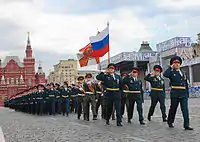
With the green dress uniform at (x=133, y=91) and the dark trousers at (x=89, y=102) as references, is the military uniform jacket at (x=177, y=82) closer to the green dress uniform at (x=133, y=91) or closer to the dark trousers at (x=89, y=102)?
the green dress uniform at (x=133, y=91)

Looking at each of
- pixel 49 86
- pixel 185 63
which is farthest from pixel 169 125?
pixel 185 63

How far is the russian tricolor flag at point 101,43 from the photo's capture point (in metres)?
19.2

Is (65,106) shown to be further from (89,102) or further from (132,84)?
(132,84)

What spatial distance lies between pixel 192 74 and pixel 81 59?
30.9 m

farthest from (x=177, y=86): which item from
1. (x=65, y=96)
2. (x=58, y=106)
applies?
(x=58, y=106)

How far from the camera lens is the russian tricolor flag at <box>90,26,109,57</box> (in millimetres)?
19183

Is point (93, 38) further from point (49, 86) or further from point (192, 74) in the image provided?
point (192, 74)

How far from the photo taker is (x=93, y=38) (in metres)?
20.4

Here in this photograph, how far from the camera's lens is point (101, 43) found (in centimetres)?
1955

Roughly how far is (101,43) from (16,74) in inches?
4155

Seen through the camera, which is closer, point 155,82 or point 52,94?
point 155,82

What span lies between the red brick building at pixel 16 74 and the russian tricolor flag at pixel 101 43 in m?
100

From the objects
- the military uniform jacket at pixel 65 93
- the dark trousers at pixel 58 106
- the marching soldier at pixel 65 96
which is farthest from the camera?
the dark trousers at pixel 58 106

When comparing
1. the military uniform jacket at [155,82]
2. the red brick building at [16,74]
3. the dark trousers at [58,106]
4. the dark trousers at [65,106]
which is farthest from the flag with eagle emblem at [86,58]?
the red brick building at [16,74]
